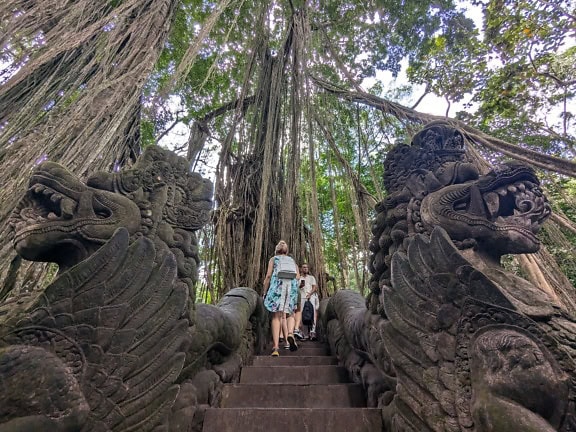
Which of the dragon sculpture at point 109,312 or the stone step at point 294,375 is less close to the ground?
the dragon sculpture at point 109,312

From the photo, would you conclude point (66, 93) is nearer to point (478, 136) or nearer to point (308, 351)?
point (308, 351)

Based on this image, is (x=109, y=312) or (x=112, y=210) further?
(x=112, y=210)

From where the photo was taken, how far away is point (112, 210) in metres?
1.24

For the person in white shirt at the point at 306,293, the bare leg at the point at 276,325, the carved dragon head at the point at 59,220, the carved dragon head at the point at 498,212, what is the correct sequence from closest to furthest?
the carved dragon head at the point at 59,220 < the carved dragon head at the point at 498,212 < the bare leg at the point at 276,325 < the person in white shirt at the point at 306,293

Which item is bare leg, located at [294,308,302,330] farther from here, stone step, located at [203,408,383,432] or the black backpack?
stone step, located at [203,408,383,432]

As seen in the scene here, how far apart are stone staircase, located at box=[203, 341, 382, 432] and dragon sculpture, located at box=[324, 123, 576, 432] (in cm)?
12

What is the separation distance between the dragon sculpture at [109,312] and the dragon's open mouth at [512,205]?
1.17 m

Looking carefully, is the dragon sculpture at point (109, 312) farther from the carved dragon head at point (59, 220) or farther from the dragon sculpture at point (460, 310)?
the dragon sculpture at point (460, 310)

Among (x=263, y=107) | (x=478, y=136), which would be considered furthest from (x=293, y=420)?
(x=263, y=107)

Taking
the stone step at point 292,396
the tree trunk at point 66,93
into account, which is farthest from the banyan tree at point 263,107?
the stone step at point 292,396

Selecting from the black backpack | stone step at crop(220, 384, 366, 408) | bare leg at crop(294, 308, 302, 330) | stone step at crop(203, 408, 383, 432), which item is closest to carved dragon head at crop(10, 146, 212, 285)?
stone step at crop(203, 408, 383, 432)

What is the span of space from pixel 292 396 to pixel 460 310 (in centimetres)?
98

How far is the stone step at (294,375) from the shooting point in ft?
6.39

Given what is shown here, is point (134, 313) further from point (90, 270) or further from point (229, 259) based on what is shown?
point (229, 259)
